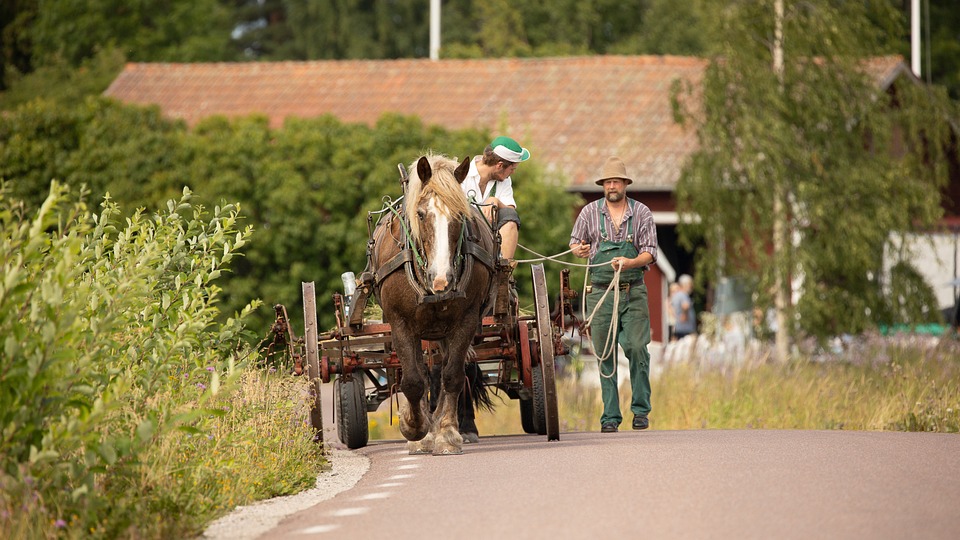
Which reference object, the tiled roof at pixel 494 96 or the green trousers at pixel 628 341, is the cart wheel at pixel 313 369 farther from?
the tiled roof at pixel 494 96

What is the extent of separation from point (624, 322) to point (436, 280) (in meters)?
3.26

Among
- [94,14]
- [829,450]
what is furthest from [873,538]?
[94,14]

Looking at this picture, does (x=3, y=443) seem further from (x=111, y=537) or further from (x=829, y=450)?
(x=829, y=450)

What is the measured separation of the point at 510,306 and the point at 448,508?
147 inches

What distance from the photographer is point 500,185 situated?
41.6 feet

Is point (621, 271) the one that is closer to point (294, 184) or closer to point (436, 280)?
point (436, 280)

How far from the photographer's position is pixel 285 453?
9969mm

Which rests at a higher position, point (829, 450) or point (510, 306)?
point (510, 306)

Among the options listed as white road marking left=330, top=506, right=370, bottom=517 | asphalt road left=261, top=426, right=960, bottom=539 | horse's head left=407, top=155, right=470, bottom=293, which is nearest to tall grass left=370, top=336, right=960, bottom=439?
asphalt road left=261, top=426, right=960, bottom=539

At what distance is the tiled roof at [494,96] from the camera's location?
33031 mm

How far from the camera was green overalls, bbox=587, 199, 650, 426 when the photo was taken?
43.5 ft

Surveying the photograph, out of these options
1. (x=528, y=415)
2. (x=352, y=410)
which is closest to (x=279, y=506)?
(x=352, y=410)

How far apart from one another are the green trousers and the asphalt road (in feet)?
5.85

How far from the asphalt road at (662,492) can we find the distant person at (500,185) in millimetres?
1767
